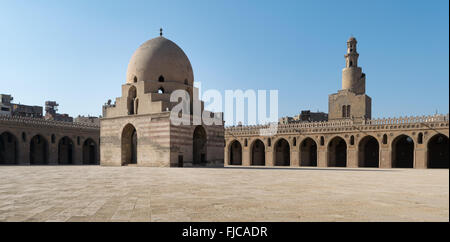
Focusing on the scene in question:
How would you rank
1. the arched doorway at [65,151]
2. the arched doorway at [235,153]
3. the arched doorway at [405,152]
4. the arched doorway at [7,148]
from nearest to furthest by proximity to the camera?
the arched doorway at [7,148]
the arched doorway at [405,152]
the arched doorway at [65,151]
the arched doorway at [235,153]

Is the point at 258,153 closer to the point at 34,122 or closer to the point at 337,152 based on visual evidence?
the point at 337,152

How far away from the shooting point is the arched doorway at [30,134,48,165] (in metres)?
34.8

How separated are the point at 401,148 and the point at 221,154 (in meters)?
17.2

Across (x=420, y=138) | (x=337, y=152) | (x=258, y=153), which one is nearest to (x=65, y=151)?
(x=258, y=153)

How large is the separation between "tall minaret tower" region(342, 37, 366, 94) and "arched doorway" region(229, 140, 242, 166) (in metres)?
13.8

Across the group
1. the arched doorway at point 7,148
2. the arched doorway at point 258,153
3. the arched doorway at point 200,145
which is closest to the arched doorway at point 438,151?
the arched doorway at point 258,153

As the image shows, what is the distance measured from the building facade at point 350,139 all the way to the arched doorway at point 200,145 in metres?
11.4

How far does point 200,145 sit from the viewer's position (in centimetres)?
2731

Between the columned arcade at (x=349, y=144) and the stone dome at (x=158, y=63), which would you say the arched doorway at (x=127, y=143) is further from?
the columned arcade at (x=349, y=144)

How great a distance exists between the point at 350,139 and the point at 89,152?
27676mm

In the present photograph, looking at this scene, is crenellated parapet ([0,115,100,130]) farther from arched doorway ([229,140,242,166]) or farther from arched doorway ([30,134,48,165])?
arched doorway ([229,140,242,166])

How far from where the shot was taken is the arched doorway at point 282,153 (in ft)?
123
